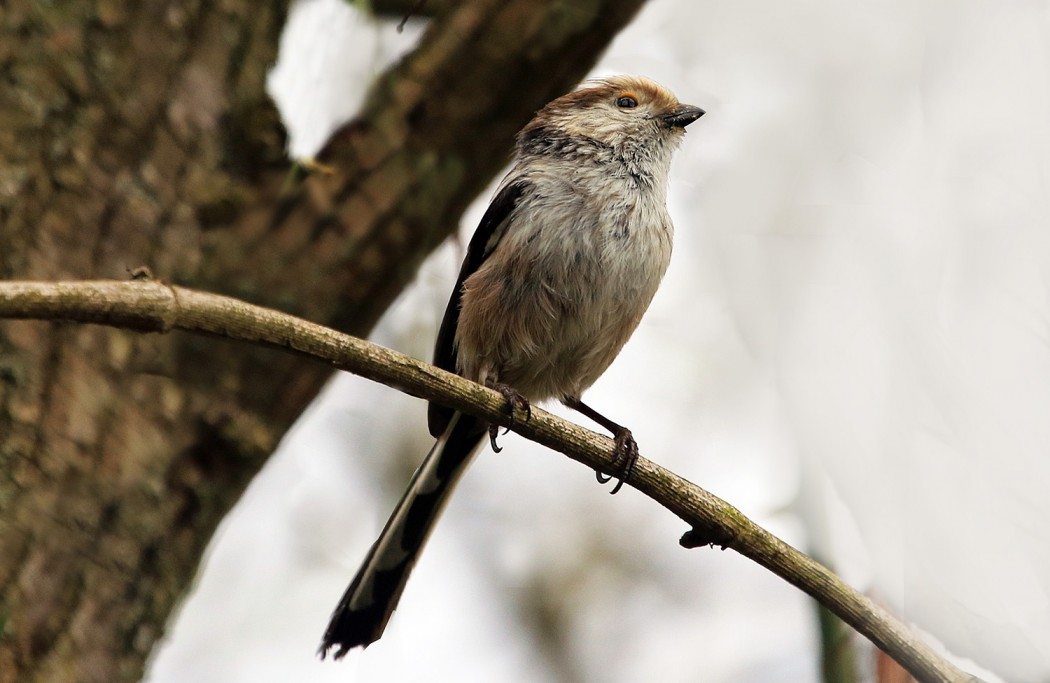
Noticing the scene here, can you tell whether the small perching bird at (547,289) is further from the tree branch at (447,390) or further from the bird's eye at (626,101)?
the tree branch at (447,390)

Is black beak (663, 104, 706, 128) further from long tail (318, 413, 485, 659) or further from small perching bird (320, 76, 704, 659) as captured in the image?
long tail (318, 413, 485, 659)

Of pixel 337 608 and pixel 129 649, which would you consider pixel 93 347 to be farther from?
pixel 337 608

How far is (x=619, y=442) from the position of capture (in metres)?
3.59

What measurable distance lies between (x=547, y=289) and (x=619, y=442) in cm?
83

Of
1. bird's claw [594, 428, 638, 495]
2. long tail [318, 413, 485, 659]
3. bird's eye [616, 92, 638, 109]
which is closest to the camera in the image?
bird's claw [594, 428, 638, 495]

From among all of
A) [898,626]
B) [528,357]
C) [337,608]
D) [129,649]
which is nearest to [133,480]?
[129,649]

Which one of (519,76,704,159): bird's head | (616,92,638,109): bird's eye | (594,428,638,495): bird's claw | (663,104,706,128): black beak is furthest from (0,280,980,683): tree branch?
(616,92,638,109): bird's eye

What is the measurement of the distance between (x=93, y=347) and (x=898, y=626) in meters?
2.50

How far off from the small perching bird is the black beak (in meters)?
0.16

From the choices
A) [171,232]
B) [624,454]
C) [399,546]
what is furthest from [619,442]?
[171,232]

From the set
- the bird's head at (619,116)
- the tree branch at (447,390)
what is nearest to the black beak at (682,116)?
the bird's head at (619,116)

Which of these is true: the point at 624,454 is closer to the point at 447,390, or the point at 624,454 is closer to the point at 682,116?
the point at 447,390

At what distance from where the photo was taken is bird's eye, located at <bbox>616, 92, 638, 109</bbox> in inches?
193

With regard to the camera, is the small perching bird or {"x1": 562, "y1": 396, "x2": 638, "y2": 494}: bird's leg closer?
{"x1": 562, "y1": 396, "x2": 638, "y2": 494}: bird's leg
